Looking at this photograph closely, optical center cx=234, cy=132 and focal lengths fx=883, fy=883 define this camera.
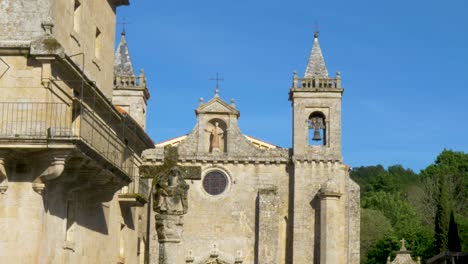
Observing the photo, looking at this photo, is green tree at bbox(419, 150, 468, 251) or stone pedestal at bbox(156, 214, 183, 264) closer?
stone pedestal at bbox(156, 214, 183, 264)

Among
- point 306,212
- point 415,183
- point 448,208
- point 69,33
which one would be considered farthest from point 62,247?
point 415,183

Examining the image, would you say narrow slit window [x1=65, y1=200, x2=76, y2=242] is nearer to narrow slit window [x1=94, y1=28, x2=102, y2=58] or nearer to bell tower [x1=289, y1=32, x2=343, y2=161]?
narrow slit window [x1=94, y1=28, x2=102, y2=58]

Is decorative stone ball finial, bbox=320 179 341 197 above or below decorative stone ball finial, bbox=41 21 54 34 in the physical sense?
below

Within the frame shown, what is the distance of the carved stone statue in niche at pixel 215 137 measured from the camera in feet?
179

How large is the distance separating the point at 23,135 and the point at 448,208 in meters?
38.6

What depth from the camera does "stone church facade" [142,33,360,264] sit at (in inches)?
2029

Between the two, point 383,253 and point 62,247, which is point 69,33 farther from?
point 383,253

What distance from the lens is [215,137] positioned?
54.8 m

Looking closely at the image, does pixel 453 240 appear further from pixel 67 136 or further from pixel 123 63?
pixel 67 136

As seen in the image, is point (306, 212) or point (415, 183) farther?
point (415, 183)

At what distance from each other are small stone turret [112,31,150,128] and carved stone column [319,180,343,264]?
40.1 feet

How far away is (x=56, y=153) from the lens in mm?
20062

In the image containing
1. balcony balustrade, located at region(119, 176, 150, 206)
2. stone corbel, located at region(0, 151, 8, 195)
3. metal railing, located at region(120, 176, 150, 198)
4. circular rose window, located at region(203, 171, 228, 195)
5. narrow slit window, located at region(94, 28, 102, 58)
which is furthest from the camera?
circular rose window, located at region(203, 171, 228, 195)

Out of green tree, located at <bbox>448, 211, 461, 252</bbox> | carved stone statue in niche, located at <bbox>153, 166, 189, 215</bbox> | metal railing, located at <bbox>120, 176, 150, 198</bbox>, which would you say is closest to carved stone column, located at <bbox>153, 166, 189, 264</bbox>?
carved stone statue in niche, located at <bbox>153, 166, 189, 215</bbox>
